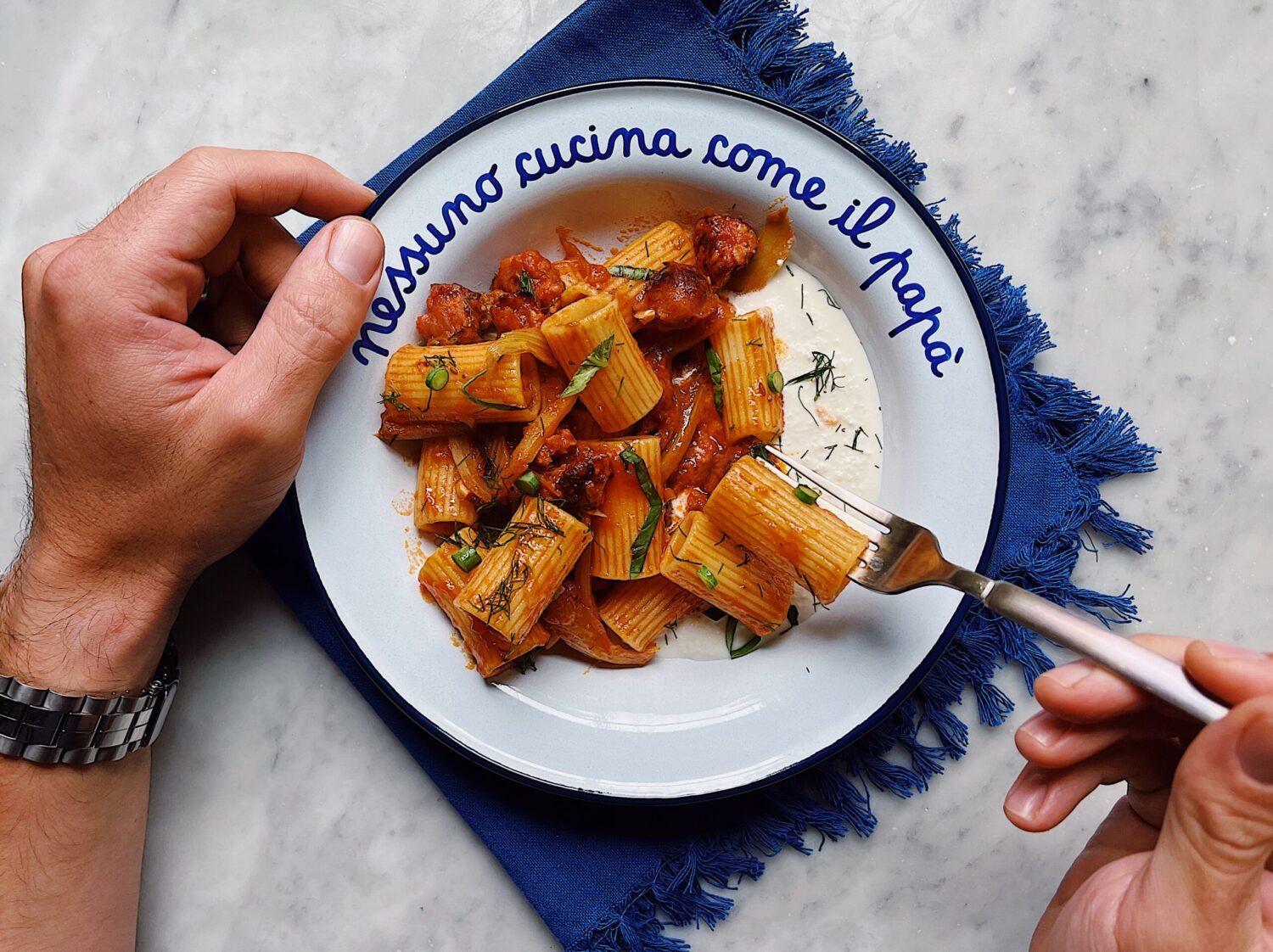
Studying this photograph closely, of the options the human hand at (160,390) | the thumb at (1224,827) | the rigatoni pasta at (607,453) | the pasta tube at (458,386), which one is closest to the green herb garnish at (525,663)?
the rigatoni pasta at (607,453)

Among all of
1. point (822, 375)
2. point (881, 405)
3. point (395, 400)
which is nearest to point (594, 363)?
point (395, 400)

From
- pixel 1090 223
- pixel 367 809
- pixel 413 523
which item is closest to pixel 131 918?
pixel 367 809

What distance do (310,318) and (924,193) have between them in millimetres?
1575

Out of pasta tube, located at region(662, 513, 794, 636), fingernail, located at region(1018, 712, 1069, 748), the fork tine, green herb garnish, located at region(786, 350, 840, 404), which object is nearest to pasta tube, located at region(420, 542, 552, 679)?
pasta tube, located at region(662, 513, 794, 636)

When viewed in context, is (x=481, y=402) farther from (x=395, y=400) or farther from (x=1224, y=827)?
(x=1224, y=827)

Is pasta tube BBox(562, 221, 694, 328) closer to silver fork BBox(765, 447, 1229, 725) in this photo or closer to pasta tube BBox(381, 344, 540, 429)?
pasta tube BBox(381, 344, 540, 429)

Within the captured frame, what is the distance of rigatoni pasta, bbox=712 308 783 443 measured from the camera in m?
2.21

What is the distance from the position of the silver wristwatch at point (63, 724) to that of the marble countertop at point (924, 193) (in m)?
0.26

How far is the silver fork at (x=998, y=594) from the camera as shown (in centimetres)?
159

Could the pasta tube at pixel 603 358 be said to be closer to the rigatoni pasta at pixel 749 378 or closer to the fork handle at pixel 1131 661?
the rigatoni pasta at pixel 749 378

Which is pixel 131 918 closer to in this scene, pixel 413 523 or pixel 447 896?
pixel 447 896

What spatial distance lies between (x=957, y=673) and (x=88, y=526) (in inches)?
81.7

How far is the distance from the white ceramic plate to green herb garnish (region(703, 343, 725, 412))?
32 centimetres

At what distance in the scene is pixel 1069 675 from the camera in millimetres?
1729
